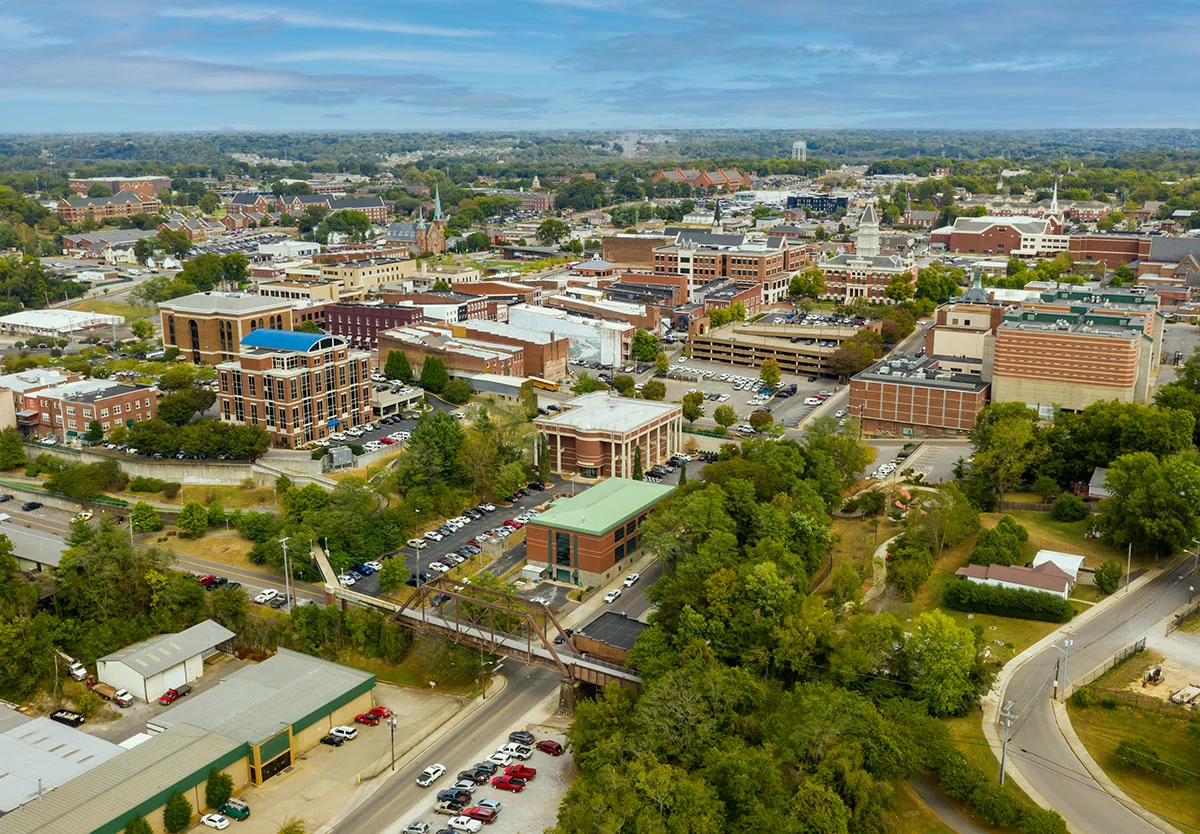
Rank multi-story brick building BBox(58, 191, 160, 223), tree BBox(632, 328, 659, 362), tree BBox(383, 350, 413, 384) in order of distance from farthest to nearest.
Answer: multi-story brick building BBox(58, 191, 160, 223)
tree BBox(632, 328, 659, 362)
tree BBox(383, 350, 413, 384)

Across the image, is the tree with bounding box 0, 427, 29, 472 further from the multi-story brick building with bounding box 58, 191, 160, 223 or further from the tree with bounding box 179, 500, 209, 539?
the multi-story brick building with bounding box 58, 191, 160, 223

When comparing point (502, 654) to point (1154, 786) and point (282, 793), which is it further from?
point (1154, 786)

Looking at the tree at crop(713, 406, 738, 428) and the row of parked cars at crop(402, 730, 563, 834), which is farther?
the tree at crop(713, 406, 738, 428)

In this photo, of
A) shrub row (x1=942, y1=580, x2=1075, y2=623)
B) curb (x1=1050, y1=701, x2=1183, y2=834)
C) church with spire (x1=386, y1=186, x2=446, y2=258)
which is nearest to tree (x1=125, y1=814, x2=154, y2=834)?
curb (x1=1050, y1=701, x2=1183, y2=834)

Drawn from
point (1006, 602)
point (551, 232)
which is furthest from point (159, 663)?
point (551, 232)

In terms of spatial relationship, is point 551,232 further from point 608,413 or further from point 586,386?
point 608,413

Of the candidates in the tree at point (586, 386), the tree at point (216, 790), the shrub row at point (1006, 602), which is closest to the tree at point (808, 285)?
the tree at point (586, 386)

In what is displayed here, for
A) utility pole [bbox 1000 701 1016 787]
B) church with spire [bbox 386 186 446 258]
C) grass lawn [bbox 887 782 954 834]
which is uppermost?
church with spire [bbox 386 186 446 258]

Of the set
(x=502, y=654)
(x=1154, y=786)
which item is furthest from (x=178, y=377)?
(x=1154, y=786)

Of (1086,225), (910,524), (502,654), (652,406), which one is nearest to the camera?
(502,654)
